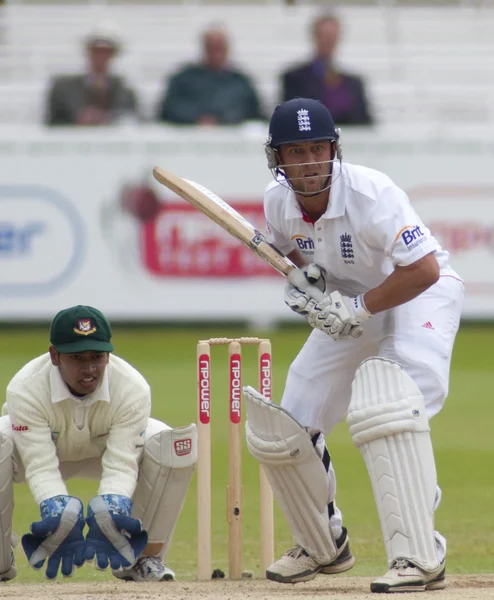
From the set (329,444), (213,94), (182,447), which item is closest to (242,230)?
(182,447)

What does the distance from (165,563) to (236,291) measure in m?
5.70

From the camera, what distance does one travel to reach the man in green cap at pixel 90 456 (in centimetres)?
414

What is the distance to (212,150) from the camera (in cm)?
1061

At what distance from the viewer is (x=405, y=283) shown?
3.98 meters

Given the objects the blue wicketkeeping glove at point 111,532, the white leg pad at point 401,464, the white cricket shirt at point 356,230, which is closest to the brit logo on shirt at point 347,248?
the white cricket shirt at point 356,230

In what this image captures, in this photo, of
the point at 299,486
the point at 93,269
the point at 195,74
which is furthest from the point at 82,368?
the point at 195,74

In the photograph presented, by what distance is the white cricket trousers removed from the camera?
408 centimetres

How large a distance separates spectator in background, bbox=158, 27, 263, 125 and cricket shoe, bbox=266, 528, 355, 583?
7.05 meters

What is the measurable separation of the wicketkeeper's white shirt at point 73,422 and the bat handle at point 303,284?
65 cm

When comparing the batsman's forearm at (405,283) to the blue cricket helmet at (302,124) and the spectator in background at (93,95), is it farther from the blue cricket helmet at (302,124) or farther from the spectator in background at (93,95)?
the spectator in background at (93,95)

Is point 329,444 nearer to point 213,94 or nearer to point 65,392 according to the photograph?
point 65,392

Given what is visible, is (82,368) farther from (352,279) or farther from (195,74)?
(195,74)

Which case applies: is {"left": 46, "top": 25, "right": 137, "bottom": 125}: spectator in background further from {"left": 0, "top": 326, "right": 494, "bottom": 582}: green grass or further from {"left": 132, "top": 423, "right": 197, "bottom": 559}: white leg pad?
{"left": 132, "top": 423, "right": 197, "bottom": 559}: white leg pad

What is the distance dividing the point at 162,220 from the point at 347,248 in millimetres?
6392
